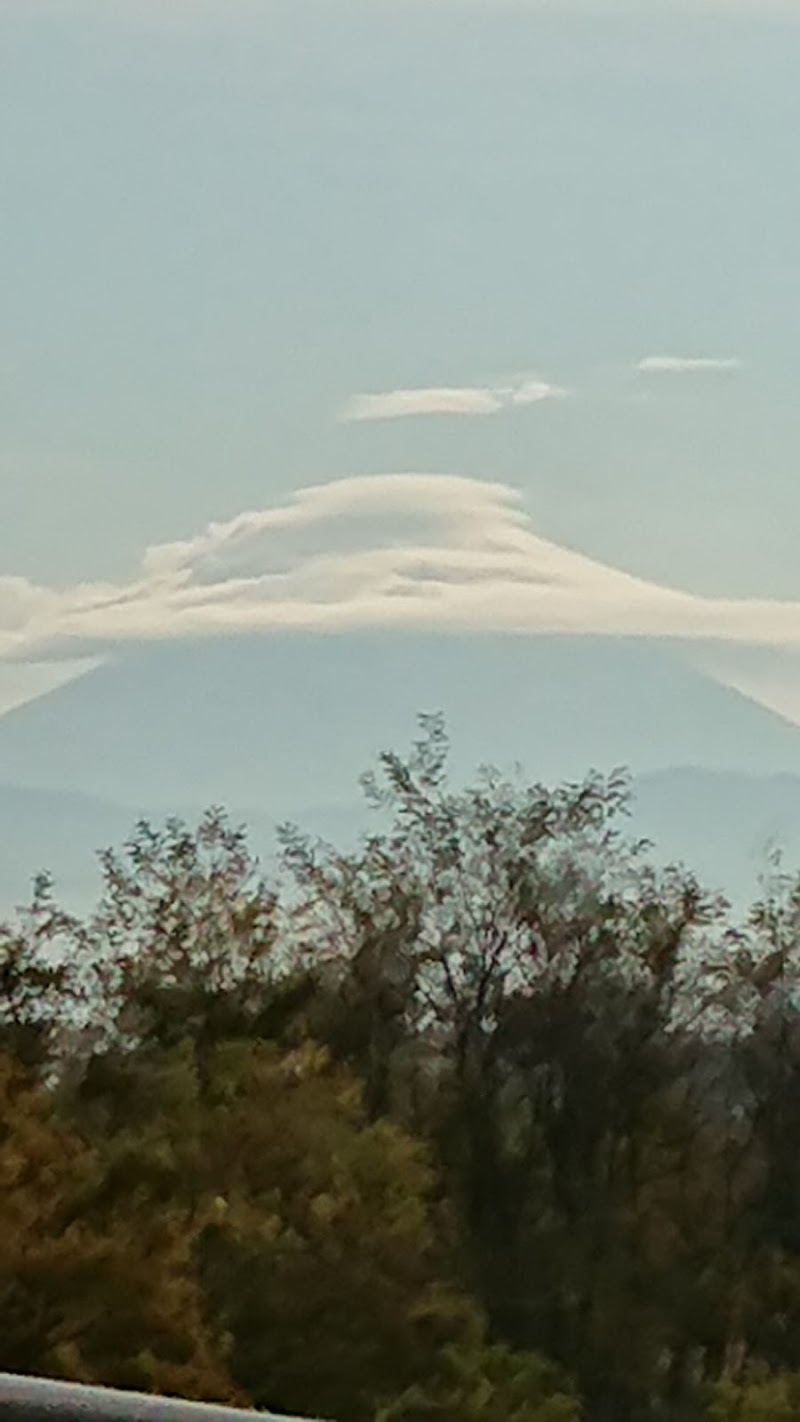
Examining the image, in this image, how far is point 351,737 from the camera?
107 ft

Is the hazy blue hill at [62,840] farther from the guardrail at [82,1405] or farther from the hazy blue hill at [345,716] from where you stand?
the guardrail at [82,1405]

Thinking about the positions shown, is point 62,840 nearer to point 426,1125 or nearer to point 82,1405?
point 426,1125

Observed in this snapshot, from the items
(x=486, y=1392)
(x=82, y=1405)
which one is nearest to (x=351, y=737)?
(x=486, y=1392)

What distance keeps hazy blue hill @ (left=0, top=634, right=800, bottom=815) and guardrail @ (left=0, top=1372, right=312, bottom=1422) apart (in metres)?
23.2

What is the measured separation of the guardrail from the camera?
260 cm

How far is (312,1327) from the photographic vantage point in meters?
19.8

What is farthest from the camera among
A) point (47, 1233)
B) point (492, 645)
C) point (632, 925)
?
point (492, 645)

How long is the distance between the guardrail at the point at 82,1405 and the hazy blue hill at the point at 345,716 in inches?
912

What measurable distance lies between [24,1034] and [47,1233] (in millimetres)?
2724

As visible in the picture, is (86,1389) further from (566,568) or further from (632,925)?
(566,568)

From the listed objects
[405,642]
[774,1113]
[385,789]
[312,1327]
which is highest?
[405,642]

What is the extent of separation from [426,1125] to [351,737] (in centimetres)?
1103

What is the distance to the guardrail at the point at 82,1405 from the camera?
260 centimetres

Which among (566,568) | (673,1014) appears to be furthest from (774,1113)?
(566,568)
